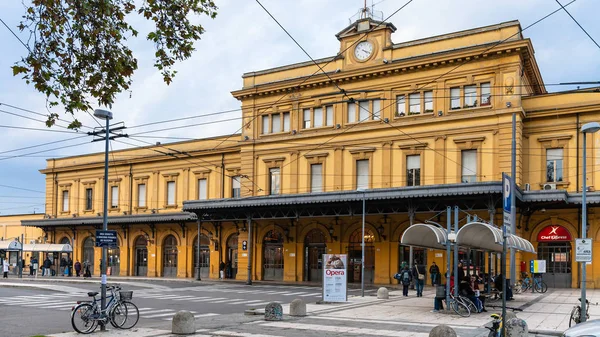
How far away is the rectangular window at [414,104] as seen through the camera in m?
41.1

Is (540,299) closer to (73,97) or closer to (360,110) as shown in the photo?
(360,110)

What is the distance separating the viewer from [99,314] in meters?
16.5

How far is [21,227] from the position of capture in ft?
221

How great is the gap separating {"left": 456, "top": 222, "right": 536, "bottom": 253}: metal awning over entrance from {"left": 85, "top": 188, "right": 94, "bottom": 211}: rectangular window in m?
43.7

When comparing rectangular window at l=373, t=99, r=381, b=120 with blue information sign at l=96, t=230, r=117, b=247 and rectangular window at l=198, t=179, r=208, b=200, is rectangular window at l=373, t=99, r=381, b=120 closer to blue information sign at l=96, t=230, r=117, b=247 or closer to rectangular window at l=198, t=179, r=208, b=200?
rectangular window at l=198, t=179, r=208, b=200

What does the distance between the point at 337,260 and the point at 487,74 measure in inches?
722

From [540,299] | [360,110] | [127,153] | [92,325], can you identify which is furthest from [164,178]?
[92,325]

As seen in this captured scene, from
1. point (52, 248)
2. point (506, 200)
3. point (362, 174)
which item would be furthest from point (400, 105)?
point (52, 248)

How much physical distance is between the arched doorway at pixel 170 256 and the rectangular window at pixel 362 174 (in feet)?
60.0

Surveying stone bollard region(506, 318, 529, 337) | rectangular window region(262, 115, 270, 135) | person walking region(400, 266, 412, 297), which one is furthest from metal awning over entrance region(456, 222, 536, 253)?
rectangular window region(262, 115, 270, 135)

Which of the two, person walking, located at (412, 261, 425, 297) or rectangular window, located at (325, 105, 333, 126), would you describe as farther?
rectangular window, located at (325, 105, 333, 126)

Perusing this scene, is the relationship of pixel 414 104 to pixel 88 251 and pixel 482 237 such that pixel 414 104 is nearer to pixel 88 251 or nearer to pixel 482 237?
pixel 482 237

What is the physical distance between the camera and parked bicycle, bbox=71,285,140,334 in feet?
53.0

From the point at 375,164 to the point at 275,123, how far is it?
9021 mm
